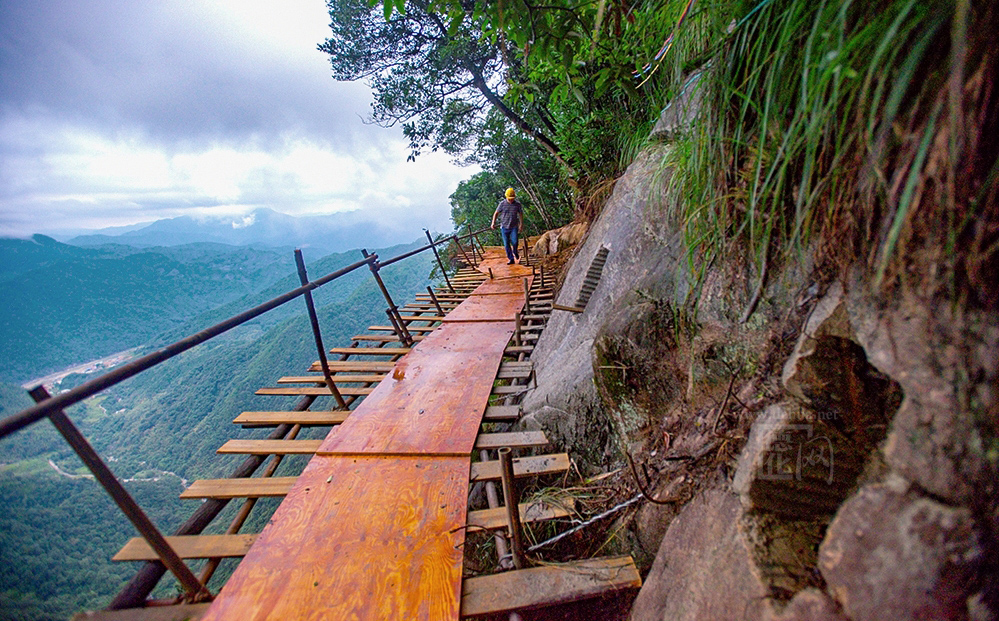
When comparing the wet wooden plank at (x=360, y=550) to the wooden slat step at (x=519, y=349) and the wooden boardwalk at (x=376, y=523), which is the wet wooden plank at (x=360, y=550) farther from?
the wooden slat step at (x=519, y=349)

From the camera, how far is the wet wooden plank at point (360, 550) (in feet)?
4.86

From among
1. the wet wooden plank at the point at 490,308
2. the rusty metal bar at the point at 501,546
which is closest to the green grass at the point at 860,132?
the rusty metal bar at the point at 501,546

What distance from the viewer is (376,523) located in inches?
72.6

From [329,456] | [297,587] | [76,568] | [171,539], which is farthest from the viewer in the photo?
[76,568]

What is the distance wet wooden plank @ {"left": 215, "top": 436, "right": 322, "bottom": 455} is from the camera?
92.6 inches

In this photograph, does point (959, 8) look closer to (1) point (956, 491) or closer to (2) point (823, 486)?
(1) point (956, 491)

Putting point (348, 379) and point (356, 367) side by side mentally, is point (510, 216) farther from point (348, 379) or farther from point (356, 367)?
point (348, 379)

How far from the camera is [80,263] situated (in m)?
91.4

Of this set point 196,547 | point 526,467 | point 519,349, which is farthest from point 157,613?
point 519,349

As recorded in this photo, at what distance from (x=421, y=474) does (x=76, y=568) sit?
18.7 m

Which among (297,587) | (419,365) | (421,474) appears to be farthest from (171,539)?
(419,365)

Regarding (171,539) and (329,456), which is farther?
(329,456)

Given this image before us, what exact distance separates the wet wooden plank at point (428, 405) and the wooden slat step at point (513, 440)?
0.24ft

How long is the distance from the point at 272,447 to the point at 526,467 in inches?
60.1
